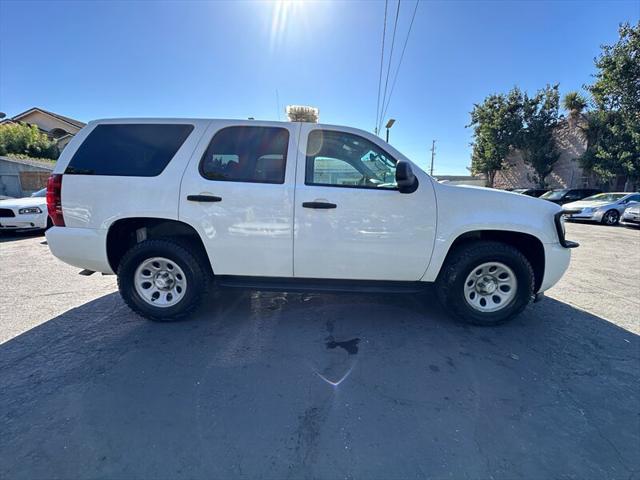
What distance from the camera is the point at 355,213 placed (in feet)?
9.64

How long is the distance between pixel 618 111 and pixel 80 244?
26412 mm

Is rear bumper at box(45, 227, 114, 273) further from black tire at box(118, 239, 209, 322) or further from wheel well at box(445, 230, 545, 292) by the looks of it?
wheel well at box(445, 230, 545, 292)

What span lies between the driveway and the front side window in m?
1.54

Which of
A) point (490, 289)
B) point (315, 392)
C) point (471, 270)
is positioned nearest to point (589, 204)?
point (490, 289)

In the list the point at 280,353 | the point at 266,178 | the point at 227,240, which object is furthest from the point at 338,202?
the point at 280,353

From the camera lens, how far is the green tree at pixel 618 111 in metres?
16.7

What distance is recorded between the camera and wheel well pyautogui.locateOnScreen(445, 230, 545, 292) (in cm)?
315

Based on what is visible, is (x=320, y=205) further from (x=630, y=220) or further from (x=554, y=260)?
(x=630, y=220)

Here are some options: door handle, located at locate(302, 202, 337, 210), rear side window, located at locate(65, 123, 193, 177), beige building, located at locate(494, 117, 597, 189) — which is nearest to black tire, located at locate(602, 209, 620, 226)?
beige building, located at locate(494, 117, 597, 189)

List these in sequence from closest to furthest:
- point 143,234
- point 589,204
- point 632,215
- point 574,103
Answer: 1. point 143,234
2. point 632,215
3. point 589,204
4. point 574,103

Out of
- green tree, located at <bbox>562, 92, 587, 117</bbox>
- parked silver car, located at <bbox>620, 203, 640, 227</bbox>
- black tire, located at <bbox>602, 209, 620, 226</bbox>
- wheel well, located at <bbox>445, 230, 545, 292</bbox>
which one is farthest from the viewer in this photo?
green tree, located at <bbox>562, 92, 587, 117</bbox>

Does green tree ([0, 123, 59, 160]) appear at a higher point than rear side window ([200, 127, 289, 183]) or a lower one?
higher

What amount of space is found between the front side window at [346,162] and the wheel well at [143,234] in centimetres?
141

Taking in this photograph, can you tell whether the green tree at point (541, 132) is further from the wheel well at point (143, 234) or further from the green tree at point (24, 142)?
the green tree at point (24, 142)
